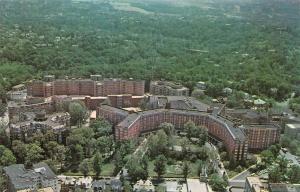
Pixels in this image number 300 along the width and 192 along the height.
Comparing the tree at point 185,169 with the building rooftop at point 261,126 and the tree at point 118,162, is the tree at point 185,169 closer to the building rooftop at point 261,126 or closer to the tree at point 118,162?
the tree at point 118,162

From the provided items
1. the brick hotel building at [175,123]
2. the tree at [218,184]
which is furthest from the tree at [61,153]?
the tree at [218,184]

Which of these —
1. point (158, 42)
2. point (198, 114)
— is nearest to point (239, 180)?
point (198, 114)

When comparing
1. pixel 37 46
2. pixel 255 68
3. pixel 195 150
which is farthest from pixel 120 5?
pixel 195 150

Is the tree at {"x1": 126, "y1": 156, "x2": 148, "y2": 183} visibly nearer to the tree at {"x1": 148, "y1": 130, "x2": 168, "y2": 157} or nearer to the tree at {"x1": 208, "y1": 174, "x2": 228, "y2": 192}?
the tree at {"x1": 148, "y1": 130, "x2": 168, "y2": 157}

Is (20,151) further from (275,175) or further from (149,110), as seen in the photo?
(275,175)

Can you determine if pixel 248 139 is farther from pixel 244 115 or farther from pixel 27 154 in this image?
pixel 27 154
